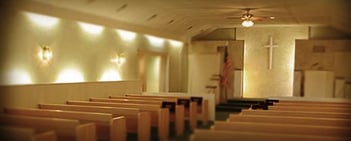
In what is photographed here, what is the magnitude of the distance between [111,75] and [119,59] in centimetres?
50

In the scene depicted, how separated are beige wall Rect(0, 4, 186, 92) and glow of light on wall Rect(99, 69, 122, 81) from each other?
7 centimetres

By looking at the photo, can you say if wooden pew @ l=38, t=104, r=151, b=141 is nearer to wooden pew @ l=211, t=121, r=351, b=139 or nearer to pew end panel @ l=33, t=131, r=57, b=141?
wooden pew @ l=211, t=121, r=351, b=139

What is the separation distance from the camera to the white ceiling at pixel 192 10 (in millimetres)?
7641

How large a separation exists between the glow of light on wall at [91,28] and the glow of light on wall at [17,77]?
1801 millimetres

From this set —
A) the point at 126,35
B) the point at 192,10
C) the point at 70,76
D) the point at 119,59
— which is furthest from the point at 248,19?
the point at 70,76

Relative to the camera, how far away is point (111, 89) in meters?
8.79

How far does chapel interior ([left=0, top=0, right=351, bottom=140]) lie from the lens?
6.61 metres

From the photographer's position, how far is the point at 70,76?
25.3ft

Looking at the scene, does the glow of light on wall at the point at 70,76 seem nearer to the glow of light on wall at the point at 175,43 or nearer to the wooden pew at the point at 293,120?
the wooden pew at the point at 293,120

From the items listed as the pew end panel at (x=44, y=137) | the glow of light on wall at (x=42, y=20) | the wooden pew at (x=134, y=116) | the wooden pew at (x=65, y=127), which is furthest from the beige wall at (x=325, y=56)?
the pew end panel at (x=44, y=137)

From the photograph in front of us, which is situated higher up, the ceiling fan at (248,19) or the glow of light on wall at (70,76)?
the ceiling fan at (248,19)

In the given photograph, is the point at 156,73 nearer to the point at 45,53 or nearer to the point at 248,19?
the point at 248,19

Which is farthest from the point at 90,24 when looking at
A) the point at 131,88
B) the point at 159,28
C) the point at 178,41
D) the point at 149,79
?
the point at 178,41

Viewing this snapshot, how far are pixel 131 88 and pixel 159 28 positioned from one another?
2187mm
